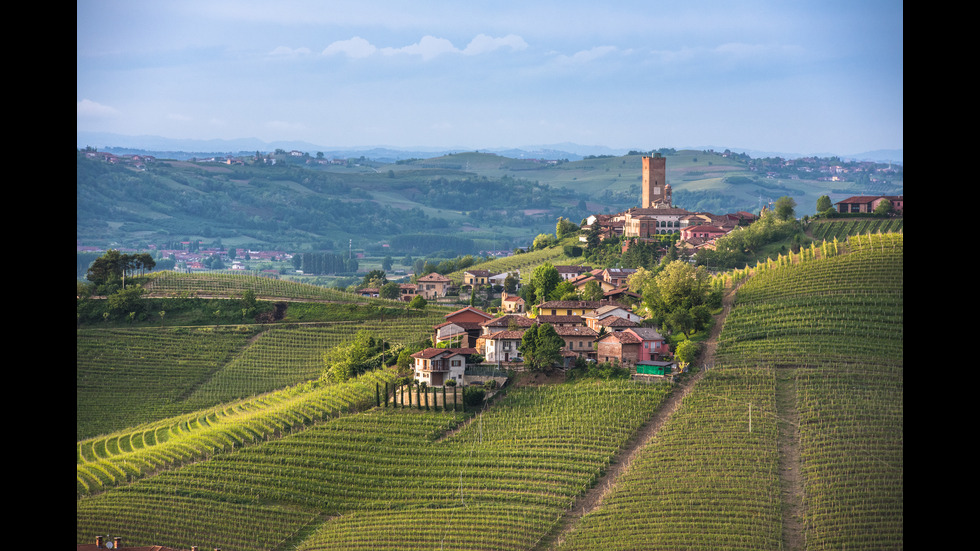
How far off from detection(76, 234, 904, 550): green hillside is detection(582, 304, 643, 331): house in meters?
2.28

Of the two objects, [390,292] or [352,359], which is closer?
[352,359]

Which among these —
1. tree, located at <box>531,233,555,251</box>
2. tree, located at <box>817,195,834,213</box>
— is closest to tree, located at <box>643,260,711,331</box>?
tree, located at <box>817,195,834,213</box>

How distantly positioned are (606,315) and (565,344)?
2.07 meters

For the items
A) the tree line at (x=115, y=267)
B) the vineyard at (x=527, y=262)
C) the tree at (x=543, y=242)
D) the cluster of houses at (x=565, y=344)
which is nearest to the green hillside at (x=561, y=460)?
the cluster of houses at (x=565, y=344)

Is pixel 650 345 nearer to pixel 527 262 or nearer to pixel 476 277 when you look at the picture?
pixel 476 277

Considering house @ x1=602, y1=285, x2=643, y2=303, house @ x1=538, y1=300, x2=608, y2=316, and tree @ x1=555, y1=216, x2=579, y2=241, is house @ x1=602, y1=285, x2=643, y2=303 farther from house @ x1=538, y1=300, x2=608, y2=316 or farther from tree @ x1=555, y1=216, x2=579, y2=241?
tree @ x1=555, y1=216, x2=579, y2=241

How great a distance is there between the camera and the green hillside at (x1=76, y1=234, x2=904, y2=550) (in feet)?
64.4

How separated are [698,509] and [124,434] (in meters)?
15.7

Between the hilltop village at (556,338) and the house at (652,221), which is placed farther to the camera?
the house at (652,221)

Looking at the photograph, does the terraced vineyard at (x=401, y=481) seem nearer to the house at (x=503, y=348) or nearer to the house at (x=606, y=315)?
the house at (x=503, y=348)

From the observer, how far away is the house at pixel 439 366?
25891mm

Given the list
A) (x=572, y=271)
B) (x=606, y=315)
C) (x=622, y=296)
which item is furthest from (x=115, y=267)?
(x=606, y=315)

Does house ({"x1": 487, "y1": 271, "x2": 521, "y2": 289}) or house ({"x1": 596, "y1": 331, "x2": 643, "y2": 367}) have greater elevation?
house ({"x1": 487, "y1": 271, "x2": 521, "y2": 289})

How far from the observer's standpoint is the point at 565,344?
26.9m
